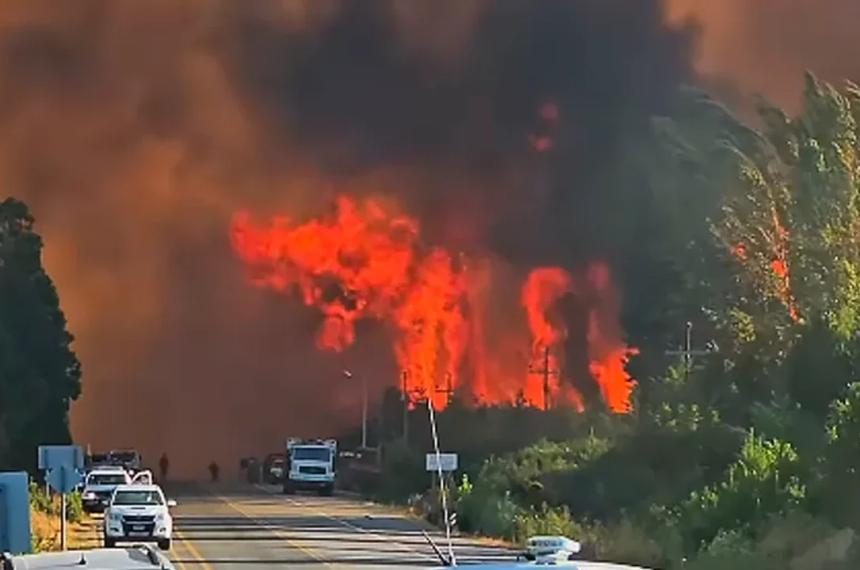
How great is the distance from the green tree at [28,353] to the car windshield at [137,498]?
36924 millimetres

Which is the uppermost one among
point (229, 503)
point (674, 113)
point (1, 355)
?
point (674, 113)

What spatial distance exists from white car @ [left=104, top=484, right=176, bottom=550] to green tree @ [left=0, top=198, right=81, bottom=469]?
37.4 metres

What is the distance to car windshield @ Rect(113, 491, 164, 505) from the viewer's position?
43.9m

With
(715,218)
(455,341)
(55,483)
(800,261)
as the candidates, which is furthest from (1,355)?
(55,483)

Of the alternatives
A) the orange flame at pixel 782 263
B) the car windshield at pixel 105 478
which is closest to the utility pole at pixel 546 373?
the orange flame at pixel 782 263

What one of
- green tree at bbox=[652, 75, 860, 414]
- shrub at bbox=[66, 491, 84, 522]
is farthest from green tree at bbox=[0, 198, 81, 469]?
green tree at bbox=[652, 75, 860, 414]

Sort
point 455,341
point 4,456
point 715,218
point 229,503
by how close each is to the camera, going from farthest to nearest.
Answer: point 455,341
point 4,456
point 715,218
point 229,503

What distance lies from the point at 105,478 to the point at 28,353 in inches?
910

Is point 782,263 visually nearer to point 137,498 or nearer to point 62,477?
point 137,498

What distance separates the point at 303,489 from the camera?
81625 millimetres

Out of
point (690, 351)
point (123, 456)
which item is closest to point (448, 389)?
point (123, 456)

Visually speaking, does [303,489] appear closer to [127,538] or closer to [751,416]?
[751,416]

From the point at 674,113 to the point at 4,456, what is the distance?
33.6 meters

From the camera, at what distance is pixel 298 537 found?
152ft
